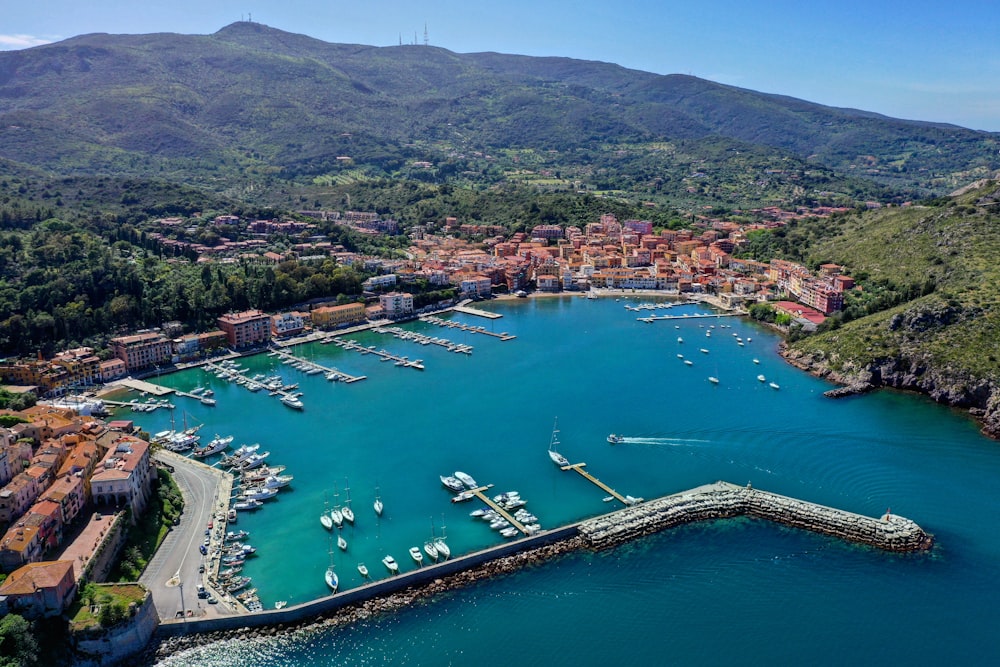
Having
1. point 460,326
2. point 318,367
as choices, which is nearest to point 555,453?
point 318,367

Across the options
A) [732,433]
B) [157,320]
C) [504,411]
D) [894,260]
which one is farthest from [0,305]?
[894,260]

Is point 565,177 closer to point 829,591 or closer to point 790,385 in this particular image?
point 790,385

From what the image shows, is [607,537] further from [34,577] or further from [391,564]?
[34,577]

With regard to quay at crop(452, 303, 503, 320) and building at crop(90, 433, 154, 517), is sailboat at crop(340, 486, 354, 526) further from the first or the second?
quay at crop(452, 303, 503, 320)

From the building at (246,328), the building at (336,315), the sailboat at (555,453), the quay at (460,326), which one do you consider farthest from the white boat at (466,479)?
the building at (336,315)

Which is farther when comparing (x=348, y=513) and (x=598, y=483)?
(x=598, y=483)

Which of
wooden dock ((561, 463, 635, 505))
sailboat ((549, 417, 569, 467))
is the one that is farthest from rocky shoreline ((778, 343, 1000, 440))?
wooden dock ((561, 463, 635, 505))

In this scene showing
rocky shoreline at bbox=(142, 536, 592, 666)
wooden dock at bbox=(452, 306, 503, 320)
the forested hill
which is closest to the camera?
rocky shoreline at bbox=(142, 536, 592, 666)
